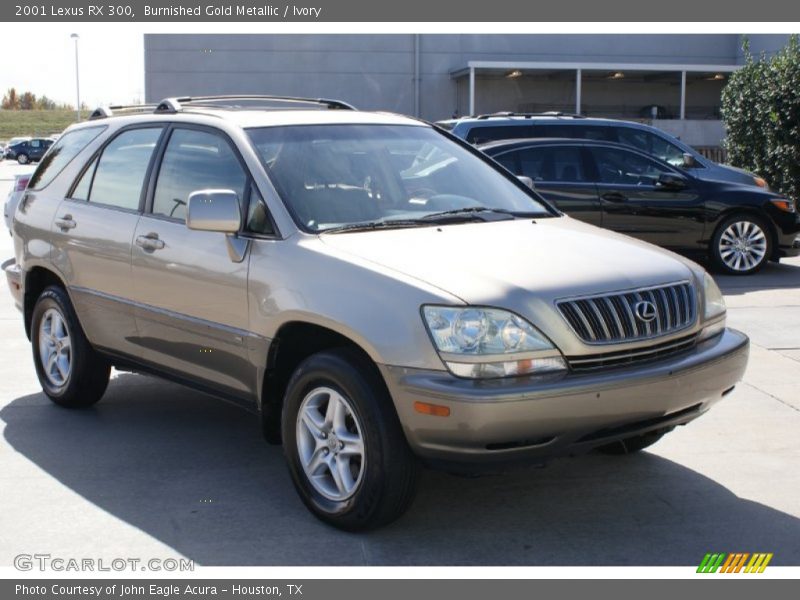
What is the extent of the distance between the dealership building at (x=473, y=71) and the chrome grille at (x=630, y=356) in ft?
95.6

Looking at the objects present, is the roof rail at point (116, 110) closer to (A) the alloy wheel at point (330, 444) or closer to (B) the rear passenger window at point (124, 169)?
(B) the rear passenger window at point (124, 169)

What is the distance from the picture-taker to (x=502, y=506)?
4.89 metres

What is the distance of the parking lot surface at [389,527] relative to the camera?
14.4 feet

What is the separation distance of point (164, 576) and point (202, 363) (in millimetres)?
1447

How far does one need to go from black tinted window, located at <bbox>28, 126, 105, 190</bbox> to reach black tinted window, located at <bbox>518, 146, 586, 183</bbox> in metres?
6.41

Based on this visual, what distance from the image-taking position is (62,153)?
6910mm

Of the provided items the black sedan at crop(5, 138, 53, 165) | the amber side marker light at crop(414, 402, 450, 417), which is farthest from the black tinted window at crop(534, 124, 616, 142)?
the black sedan at crop(5, 138, 53, 165)

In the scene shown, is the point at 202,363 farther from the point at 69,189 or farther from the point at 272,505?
the point at 69,189

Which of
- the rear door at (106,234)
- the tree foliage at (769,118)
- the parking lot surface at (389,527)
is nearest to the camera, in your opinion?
the parking lot surface at (389,527)

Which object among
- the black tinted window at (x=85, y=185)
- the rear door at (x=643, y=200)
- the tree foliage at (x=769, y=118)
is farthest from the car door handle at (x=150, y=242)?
the tree foliage at (x=769, y=118)

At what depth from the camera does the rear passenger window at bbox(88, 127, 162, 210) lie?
596 centimetres

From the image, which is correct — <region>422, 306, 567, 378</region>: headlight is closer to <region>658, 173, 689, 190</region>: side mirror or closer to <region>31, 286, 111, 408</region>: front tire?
<region>31, 286, 111, 408</region>: front tire

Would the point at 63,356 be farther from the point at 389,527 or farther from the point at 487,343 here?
the point at 487,343
